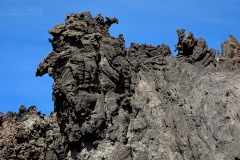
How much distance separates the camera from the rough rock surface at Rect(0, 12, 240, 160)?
15836 mm

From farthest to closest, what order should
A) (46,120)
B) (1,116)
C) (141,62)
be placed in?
(1,116)
(46,120)
(141,62)

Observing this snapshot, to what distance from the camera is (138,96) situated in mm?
17656

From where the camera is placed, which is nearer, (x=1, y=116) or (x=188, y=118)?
(x=188, y=118)

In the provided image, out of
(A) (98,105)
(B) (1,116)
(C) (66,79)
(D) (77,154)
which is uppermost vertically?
(B) (1,116)

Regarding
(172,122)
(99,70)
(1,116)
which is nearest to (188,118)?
(172,122)

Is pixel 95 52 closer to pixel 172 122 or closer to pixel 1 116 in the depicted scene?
pixel 172 122

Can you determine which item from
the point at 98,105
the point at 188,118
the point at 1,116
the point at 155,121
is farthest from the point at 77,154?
the point at 1,116

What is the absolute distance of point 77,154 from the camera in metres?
16.4

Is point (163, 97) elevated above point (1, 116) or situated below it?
below

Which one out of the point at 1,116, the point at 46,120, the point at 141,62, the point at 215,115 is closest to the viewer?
the point at 215,115

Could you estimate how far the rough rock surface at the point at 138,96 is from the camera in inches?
623

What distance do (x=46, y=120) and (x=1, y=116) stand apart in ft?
13.3

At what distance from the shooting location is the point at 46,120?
20391 millimetres

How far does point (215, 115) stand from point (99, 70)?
4823 mm
